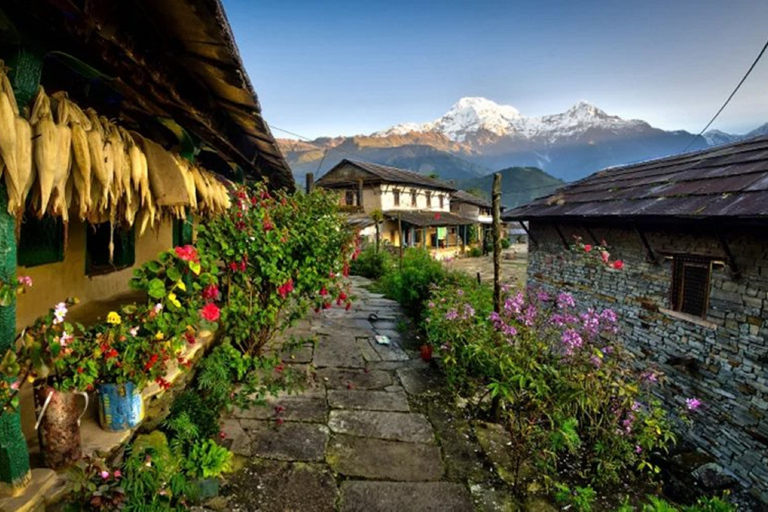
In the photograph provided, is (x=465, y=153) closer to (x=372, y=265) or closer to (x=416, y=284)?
(x=372, y=265)

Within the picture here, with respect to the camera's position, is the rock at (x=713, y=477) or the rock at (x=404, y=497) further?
the rock at (x=713, y=477)

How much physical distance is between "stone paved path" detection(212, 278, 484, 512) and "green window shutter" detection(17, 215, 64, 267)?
88.5 inches

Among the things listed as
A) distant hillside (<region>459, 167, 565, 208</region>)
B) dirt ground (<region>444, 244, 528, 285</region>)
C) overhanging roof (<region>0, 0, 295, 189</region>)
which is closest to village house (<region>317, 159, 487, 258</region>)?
dirt ground (<region>444, 244, 528, 285</region>)

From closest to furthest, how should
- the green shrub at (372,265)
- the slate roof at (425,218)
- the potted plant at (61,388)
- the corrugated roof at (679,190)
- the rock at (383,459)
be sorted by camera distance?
1. the potted plant at (61,388)
2. the rock at (383,459)
3. the corrugated roof at (679,190)
4. the green shrub at (372,265)
5. the slate roof at (425,218)

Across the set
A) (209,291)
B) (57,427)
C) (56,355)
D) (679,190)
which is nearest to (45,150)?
(56,355)

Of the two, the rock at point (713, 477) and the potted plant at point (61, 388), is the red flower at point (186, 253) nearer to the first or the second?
the potted plant at point (61, 388)

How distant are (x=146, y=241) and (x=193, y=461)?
3446mm

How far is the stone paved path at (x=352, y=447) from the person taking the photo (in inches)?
124

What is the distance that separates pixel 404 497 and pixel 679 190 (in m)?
7.11

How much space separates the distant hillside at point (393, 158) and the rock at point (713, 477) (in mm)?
118883

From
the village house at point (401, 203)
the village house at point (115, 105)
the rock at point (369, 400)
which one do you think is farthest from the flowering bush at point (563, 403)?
the village house at point (401, 203)

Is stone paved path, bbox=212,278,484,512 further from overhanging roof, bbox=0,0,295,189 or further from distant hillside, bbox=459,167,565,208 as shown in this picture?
distant hillside, bbox=459,167,565,208

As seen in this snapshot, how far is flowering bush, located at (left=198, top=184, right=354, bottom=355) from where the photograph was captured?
4016mm

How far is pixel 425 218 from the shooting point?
95.0ft
